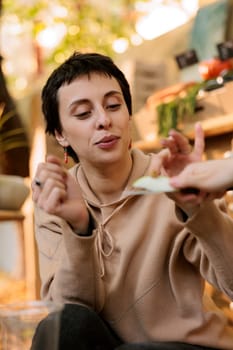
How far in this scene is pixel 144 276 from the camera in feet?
3.63

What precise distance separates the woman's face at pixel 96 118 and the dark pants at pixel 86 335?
31 cm

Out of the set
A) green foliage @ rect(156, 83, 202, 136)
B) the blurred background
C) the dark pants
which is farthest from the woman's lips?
green foliage @ rect(156, 83, 202, 136)

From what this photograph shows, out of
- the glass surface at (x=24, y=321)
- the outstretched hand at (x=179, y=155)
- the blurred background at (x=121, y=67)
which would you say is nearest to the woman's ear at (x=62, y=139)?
the outstretched hand at (x=179, y=155)

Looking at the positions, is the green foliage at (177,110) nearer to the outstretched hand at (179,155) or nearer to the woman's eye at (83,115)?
the woman's eye at (83,115)

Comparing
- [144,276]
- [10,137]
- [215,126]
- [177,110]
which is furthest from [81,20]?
[144,276]

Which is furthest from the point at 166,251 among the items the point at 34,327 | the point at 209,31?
the point at 209,31

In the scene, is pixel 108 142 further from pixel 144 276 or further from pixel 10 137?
pixel 10 137

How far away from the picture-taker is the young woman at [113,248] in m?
1.02

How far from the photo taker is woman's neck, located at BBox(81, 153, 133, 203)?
1.15m

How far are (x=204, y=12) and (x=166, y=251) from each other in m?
1.70

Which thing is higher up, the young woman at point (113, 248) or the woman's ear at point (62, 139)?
the woman's ear at point (62, 139)

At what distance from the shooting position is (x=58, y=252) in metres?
1.17

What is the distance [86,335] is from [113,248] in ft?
0.66

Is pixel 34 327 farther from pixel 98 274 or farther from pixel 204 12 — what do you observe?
pixel 204 12
